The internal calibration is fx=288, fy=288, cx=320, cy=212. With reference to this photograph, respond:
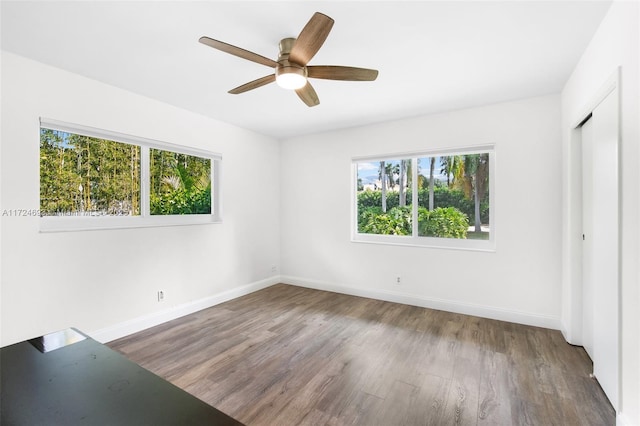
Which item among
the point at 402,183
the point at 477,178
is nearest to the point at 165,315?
the point at 402,183

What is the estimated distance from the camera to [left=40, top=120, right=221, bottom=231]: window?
254 centimetres

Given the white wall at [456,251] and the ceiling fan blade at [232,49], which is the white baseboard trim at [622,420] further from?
the ceiling fan blade at [232,49]

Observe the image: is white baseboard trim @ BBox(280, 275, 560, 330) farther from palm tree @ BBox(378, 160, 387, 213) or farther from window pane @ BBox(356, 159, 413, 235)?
palm tree @ BBox(378, 160, 387, 213)

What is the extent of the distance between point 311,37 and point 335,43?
0.55 metres

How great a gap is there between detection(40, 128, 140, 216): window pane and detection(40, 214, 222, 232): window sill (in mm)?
55

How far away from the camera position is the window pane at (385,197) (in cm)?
397

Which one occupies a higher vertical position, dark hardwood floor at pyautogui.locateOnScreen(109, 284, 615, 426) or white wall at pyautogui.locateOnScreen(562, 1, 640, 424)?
white wall at pyautogui.locateOnScreen(562, 1, 640, 424)

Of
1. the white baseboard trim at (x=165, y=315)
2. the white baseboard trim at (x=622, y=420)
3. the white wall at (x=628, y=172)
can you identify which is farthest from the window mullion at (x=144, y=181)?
the white baseboard trim at (x=622, y=420)

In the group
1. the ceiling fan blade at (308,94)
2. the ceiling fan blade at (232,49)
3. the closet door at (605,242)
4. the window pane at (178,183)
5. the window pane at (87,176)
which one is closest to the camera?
the ceiling fan blade at (232,49)

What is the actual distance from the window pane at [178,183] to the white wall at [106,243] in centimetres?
22

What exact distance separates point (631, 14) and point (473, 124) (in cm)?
192

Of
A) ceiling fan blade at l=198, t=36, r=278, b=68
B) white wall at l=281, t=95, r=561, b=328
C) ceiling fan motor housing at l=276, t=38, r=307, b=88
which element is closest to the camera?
ceiling fan blade at l=198, t=36, r=278, b=68

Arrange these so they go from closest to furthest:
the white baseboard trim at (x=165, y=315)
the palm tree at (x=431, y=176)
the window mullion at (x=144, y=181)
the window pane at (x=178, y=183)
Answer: the white baseboard trim at (x=165, y=315), the window mullion at (x=144, y=181), the window pane at (x=178, y=183), the palm tree at (x=431, y=176)

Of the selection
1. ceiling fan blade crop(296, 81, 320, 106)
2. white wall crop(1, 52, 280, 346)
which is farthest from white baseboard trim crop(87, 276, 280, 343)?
ceiling fan blade crop(296, 81, 320, 106)
